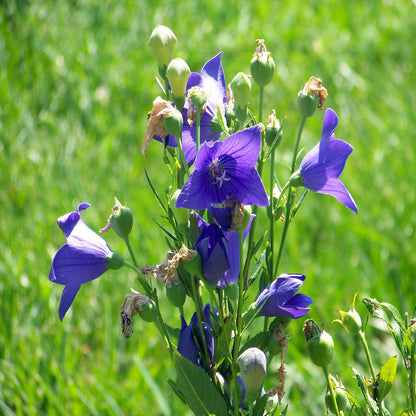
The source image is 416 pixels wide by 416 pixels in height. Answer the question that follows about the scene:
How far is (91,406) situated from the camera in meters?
1.43

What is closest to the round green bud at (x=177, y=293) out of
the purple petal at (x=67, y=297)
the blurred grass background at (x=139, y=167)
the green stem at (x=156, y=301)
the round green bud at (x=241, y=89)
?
the green stem at (x=156, y=301)

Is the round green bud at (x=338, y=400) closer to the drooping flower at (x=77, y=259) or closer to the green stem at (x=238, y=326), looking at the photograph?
the green stem at (x=238, y=326)

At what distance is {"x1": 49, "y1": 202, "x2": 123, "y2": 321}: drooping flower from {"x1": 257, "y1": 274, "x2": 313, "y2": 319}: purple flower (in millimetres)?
193

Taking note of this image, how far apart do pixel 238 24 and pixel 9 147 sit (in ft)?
4.59

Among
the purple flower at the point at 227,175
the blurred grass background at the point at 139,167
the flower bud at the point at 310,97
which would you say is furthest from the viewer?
the blurred grass background at the point at 139,167

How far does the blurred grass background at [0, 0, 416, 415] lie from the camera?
1646 millimetres

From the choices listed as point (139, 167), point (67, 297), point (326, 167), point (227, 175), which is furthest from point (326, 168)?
point (139, 167)

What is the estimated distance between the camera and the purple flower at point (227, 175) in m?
0.68

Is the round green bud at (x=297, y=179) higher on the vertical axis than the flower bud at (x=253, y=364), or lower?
higher

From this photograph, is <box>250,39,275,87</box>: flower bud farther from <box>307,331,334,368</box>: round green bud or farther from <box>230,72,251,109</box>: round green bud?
→ <box>307,331,334,368</box>: round green bud

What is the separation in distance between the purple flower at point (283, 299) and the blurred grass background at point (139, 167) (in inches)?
10.5

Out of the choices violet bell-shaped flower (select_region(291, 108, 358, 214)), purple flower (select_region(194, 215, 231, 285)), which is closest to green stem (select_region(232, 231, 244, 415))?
purple flower (select_region(194, 215, 231, 285))

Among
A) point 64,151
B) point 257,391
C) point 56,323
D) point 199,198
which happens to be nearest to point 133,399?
point 56,323

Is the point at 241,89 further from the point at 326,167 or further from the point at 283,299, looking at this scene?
the point at 283,299
